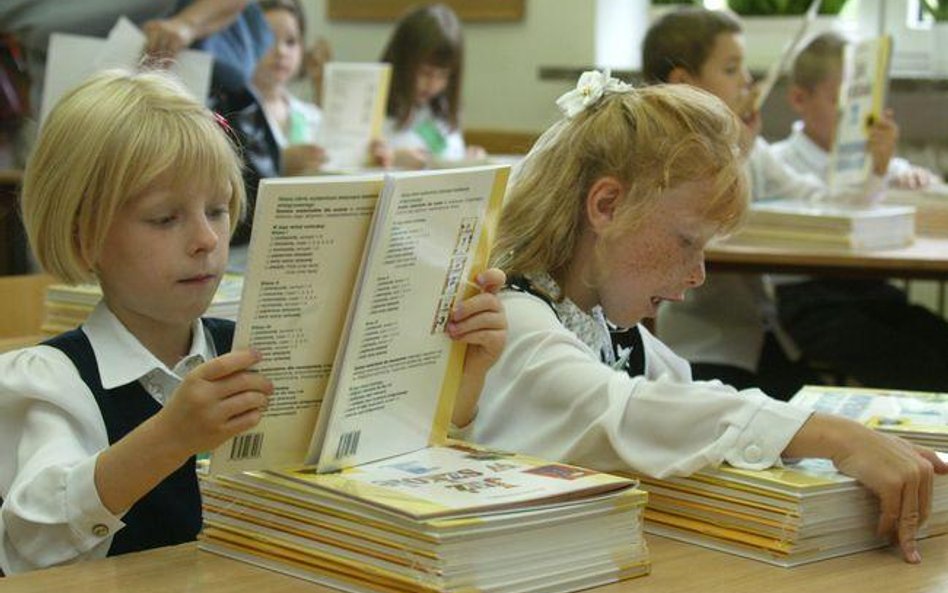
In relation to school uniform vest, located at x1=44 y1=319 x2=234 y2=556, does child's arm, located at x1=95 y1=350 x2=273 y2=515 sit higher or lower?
higher

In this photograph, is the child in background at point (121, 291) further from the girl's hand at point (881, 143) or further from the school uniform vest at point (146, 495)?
the girl's hand at point (881, 143)

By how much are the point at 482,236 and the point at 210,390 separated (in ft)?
0.99

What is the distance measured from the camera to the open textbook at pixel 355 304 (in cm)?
126

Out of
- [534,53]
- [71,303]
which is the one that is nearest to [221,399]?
[71,303]

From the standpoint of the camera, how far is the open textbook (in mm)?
1256

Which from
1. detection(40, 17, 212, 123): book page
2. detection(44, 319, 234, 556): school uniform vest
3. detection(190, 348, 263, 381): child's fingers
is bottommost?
detection(44, 319, 234, 556): school uniform vest

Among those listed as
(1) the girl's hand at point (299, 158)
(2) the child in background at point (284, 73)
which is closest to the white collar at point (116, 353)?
(1) the girl's hand at point (299, 158)

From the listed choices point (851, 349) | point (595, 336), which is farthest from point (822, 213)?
point (595, 336)

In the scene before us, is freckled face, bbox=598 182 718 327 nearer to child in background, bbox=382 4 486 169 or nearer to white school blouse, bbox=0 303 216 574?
white school blouse, bbox=0 303 216 574

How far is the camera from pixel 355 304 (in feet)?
4.33

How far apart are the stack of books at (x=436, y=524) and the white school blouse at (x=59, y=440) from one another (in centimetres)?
12

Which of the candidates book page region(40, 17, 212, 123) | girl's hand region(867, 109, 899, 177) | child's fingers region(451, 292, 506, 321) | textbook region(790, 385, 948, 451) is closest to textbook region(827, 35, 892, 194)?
girl's hand region(867, 109, 899, 177)

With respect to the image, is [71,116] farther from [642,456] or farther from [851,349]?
[851,349]

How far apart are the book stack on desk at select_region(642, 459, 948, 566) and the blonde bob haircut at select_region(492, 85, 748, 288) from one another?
1.32 feet
